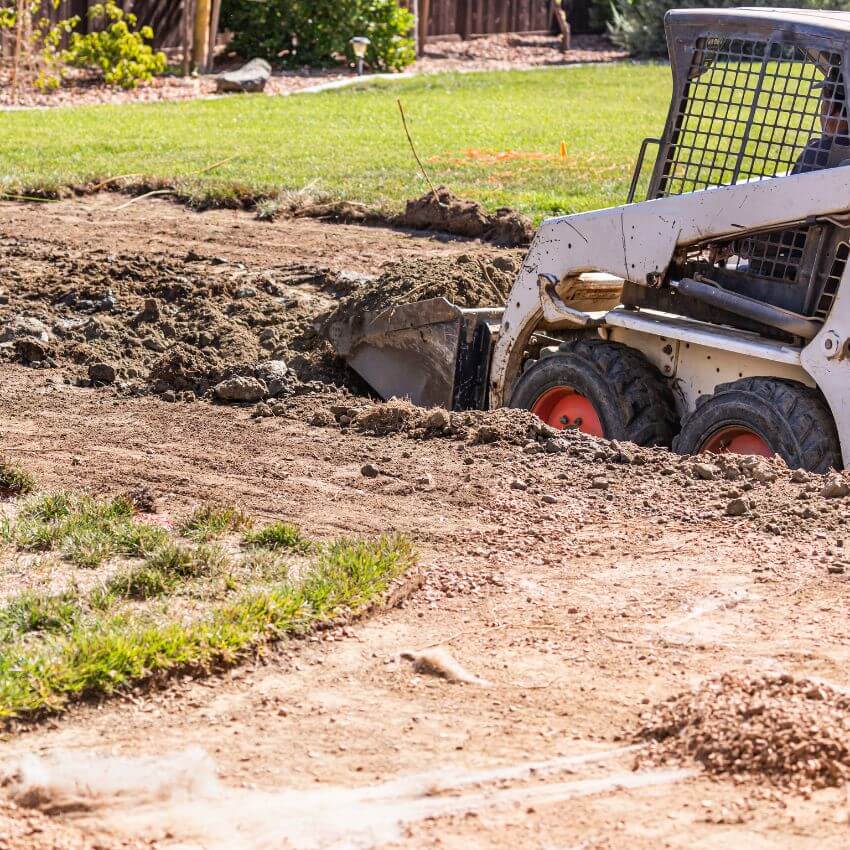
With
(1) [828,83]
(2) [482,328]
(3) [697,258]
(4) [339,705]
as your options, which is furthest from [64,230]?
(4) [339,705]

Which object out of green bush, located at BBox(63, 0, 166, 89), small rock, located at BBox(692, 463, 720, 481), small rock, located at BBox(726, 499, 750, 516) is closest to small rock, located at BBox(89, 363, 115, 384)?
small rock, located at BBox(692, 463, 720, 481)

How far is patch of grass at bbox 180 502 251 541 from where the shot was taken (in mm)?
5508

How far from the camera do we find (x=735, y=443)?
6.30 metres

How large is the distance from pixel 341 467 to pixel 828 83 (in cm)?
289

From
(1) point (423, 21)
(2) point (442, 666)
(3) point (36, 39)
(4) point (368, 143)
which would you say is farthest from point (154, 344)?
(1) point (423, 21)

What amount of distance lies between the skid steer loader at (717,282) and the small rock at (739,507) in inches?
19.6

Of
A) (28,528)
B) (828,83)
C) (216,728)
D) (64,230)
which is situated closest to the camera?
(216,728)

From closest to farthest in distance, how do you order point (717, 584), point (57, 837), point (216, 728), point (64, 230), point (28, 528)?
point (57, 837), point (216, 728), point (717, 584), point (28, 528), point (64, 230)

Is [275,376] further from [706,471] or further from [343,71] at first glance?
[343,71]

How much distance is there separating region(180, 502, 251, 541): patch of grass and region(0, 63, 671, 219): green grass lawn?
23.0ft

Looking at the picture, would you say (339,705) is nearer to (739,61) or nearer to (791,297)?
(791,297)

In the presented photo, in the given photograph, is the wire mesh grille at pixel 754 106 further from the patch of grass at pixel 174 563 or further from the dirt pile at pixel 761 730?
the patch of grass at pixel 174 563

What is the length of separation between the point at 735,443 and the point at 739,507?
0.81 meters

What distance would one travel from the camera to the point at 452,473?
247 inches
